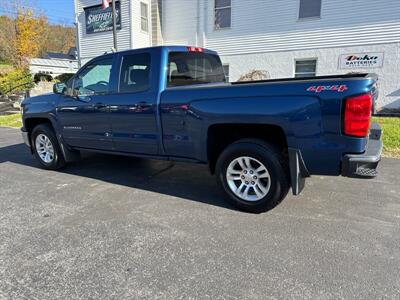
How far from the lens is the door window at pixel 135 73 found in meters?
4.29

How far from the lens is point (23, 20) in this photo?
34188 millimetres

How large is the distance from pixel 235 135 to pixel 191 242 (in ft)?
4.86

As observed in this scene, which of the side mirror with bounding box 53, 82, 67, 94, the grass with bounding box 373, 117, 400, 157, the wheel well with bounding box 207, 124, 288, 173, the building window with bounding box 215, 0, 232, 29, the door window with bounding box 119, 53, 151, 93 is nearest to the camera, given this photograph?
the wheel well with bounding box 207, 124, 288, 173

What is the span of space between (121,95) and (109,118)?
42 cm

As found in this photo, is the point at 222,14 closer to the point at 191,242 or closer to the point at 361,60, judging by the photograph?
the point at 361,60

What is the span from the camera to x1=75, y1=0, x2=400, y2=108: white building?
1116cm

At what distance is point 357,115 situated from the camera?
9.58 feet

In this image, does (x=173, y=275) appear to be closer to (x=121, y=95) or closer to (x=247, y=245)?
(x=247, y=245)

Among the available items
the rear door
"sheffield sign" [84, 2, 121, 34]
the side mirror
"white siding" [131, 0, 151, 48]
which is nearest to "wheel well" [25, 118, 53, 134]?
the side mirror

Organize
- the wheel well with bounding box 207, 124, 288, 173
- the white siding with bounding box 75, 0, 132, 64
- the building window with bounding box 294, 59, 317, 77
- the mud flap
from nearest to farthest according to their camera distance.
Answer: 1. the mud flap
2. the wheel well with bounding box 207, 124, 288, 173
3. the building window with bounding box 294, 59, 317, 77
4. the white siding with bounding box 75, 0, 132, 64

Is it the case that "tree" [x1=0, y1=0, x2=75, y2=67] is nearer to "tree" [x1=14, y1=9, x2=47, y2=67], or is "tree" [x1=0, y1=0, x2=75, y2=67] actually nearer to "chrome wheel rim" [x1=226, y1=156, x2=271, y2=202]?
"tree" [x1=14, y1=9, x2=47, y2=67]

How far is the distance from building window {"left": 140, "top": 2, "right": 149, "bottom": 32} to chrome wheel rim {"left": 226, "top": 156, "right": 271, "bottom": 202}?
42.9 feet

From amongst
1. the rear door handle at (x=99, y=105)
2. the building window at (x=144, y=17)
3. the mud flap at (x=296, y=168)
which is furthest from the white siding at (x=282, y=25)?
the mud flap at (x=296, y=168)

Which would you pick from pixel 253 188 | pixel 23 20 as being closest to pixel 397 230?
pixel 253 188
